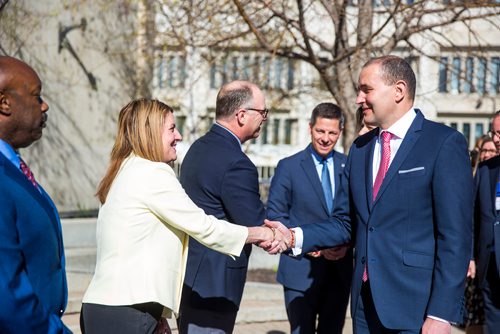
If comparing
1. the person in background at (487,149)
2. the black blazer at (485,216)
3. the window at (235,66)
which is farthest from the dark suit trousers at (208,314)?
the window at (235,66)

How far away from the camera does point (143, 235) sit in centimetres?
388

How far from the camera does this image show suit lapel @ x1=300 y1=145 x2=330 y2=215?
241 inches

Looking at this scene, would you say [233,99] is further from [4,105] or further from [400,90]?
[4,105]

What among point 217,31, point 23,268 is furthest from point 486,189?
point 217,31

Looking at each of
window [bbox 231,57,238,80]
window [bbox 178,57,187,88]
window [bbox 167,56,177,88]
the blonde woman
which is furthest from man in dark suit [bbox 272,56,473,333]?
window [bbox 167,56,177,88]

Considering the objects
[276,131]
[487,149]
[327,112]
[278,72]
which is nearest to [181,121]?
[278,72]

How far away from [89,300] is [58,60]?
35.8ft

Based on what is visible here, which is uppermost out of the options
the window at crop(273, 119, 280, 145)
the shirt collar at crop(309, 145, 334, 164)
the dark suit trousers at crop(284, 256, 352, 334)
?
the shirt collar at crop(309, 145, 334, 164)

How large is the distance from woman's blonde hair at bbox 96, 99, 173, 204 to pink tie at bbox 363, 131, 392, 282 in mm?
1213

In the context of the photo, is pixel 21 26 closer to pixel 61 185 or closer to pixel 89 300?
pixel 61 185

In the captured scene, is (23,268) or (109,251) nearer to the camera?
(23,268)

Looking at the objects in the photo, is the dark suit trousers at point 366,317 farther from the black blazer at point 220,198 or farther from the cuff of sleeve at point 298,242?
the black blazer at point 220,198

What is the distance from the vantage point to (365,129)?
264 inches

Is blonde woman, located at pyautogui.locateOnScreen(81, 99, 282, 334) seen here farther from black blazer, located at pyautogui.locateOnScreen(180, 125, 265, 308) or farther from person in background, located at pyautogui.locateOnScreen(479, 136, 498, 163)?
person in background, located at pyautogui.locateOnScreen(479, 136, 498, 163)
